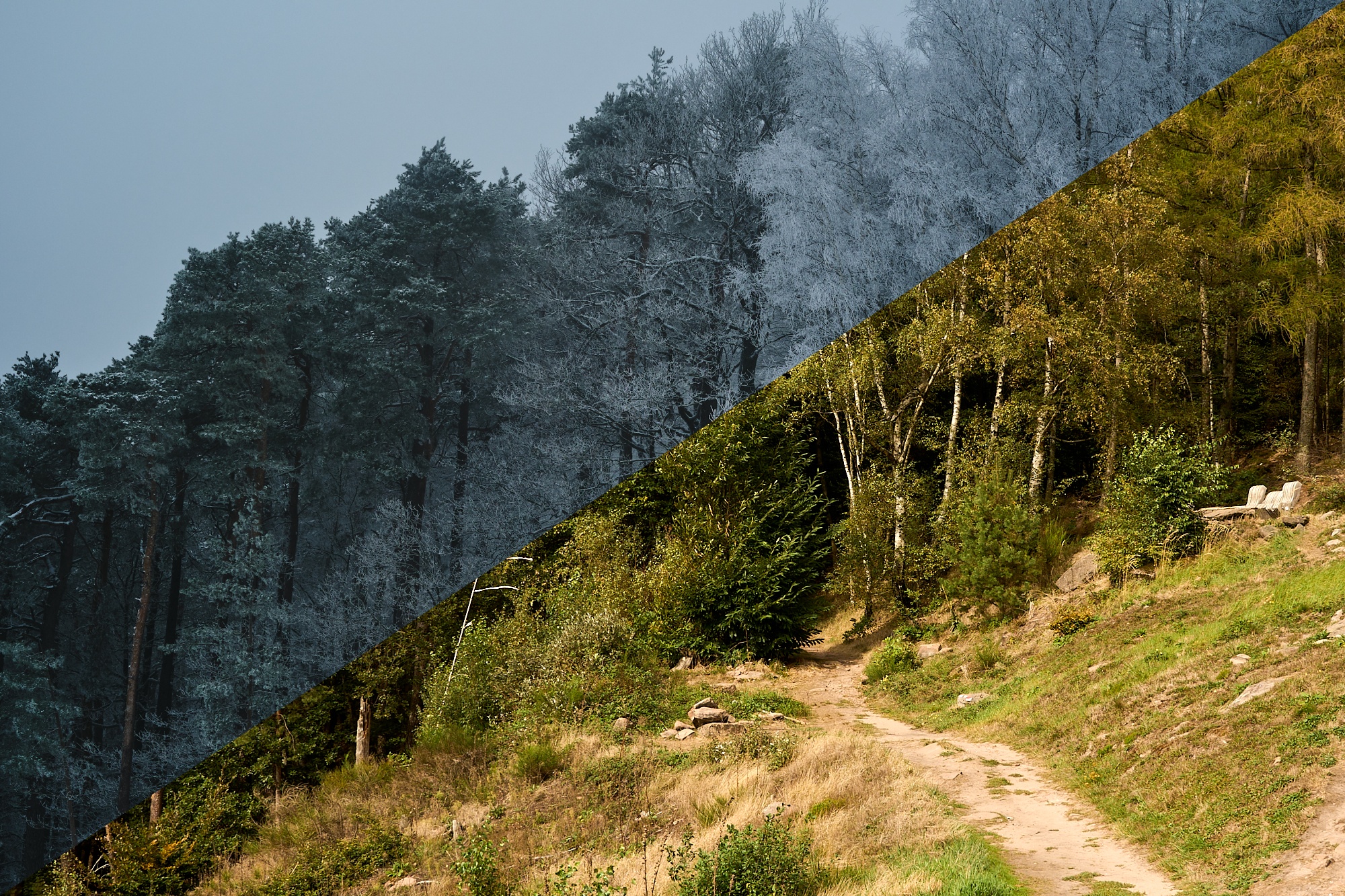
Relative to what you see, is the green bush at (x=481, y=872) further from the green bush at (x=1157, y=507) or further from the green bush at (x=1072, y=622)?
the green bush at (x=1157, y=507)

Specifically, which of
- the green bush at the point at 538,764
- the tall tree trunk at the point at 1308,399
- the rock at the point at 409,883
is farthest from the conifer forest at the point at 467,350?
the tall tree trunk at the point at 1308,399

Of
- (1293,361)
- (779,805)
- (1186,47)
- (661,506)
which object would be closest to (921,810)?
(779,805)

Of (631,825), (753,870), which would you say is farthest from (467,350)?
(631,825)

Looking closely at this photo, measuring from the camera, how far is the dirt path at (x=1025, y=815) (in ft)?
18.9

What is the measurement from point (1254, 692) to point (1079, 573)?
25.1 feet

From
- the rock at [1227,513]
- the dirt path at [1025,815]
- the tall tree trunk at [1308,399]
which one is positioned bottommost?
the dirt path at [1025,815]

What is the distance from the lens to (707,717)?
1258cm

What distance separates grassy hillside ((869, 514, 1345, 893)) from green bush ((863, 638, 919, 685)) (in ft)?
0.38

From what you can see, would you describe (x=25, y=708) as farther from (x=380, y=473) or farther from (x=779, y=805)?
(x=779, y=805)

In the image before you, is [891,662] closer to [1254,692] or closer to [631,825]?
[631,825]

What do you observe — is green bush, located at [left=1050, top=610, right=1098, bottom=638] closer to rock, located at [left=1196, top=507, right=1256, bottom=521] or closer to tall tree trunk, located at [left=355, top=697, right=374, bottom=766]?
rock, located at [left=1196, top=507, right=1256, bottom=521]

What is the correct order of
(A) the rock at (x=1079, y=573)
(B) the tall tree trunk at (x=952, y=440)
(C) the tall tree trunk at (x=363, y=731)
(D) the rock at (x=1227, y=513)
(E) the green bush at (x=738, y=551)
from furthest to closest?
(C) the tall tree trunk at (x=363, y=731) < (B) the tall tree trunk at (x=952, y=440) < (E) the green bush at (x=738, y=551) < (A) the rock at (x=1079, y=573) < (D) the rock at (x=1227, y=513)

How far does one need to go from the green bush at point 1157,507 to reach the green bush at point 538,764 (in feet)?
28.5

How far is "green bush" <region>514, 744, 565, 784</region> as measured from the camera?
40.1 feet
